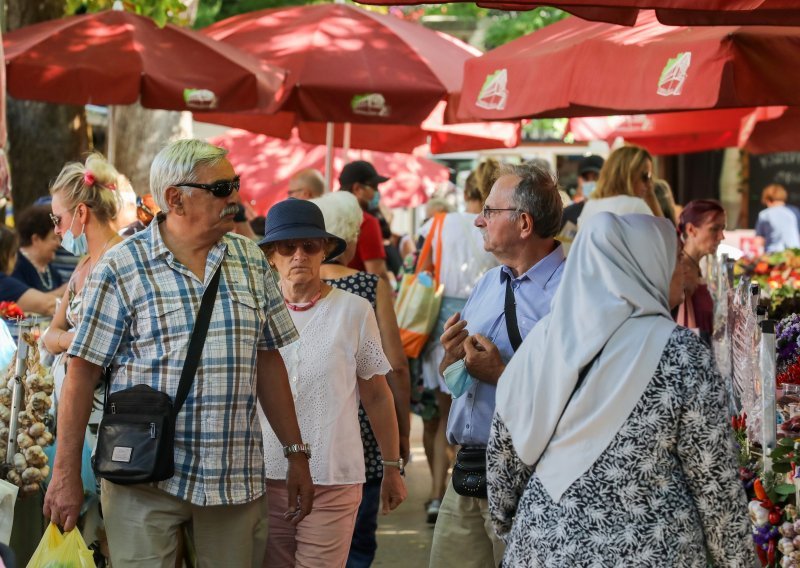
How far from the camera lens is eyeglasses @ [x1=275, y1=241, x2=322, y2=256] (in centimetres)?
507

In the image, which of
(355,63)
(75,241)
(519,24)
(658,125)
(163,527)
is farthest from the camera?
(519,24)

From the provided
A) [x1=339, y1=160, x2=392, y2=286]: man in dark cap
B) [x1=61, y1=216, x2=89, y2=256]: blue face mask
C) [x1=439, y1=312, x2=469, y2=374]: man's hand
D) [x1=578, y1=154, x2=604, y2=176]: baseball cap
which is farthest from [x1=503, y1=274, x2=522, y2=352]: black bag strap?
[x1=578, y1=154, x2=604, y2=176]: baseball cap

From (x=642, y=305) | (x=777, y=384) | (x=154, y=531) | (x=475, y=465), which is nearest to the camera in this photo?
(x=642, y=305)

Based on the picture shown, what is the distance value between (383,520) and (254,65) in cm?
320

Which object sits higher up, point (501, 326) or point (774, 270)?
point (501, 326)

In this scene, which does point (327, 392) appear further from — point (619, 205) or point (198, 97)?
point (198, 97)

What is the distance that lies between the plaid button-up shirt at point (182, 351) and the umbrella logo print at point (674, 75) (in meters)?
2.69

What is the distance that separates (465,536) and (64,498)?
1424 mm

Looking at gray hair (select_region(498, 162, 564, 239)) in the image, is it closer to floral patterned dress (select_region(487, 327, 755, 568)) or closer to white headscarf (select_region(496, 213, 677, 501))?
white headscarf (select_region(496, 213, 677, 501))

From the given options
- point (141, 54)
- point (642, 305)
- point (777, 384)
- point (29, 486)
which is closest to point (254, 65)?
point (141, 54)

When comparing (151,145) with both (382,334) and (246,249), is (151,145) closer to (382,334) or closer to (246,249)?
(382,334)

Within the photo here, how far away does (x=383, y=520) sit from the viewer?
8516mm

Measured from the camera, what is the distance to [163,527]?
4.11 meters

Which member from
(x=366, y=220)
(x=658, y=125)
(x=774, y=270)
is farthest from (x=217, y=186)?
(x=658, y=125)
